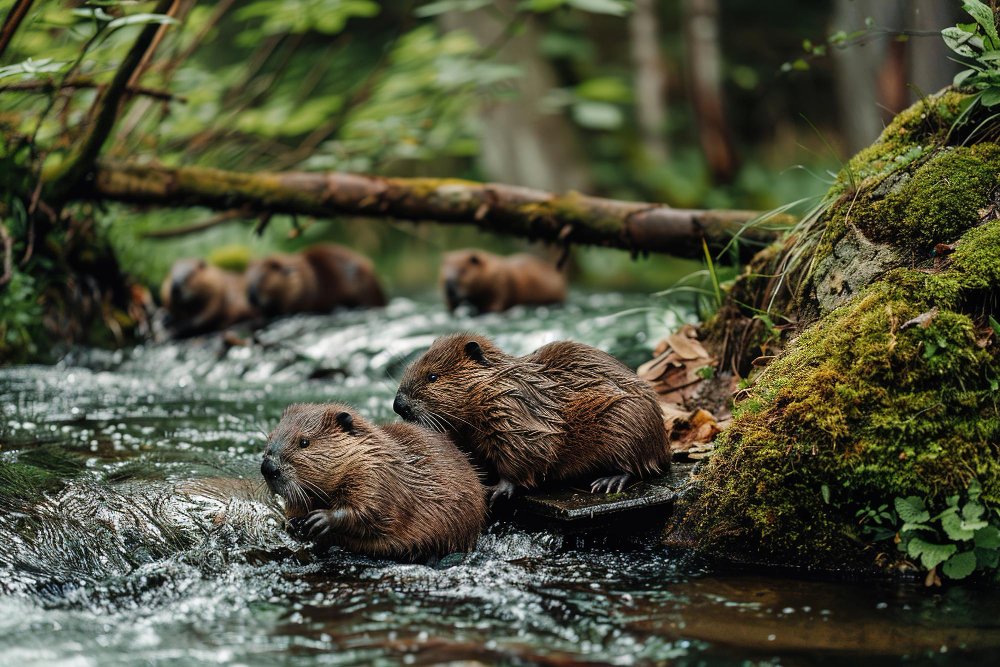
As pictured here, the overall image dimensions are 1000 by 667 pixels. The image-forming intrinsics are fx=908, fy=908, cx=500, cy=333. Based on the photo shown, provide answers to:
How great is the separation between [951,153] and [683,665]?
9.82ft

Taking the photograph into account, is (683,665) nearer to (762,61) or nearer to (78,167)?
(78,167)

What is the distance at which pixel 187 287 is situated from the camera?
32.8 feet

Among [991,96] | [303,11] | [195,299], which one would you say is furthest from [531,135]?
[991,96]

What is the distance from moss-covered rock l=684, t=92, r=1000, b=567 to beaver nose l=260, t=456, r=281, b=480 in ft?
5.90

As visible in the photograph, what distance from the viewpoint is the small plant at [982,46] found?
13.8 ft

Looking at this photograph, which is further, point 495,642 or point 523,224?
point 523,224

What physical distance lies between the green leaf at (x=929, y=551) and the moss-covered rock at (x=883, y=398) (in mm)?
173

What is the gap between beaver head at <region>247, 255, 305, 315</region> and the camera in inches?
408

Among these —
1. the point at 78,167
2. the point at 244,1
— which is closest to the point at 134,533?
the point at 78,167

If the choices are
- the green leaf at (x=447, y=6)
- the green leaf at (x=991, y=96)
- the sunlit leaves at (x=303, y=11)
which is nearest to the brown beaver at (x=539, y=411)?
the green leaf at (x=991, y=96)

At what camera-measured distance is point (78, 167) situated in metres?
7.61

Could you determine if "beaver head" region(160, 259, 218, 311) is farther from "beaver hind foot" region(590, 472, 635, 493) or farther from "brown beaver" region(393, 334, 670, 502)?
"beaver hind foot" region(590, 472, 635, 493)

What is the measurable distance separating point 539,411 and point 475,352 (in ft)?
1.39

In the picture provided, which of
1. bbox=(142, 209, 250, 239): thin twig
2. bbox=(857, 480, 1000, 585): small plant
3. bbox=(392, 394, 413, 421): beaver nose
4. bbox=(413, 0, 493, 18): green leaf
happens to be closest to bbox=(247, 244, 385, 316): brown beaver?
bbox=(142, 209, 250, 239): thin twig
